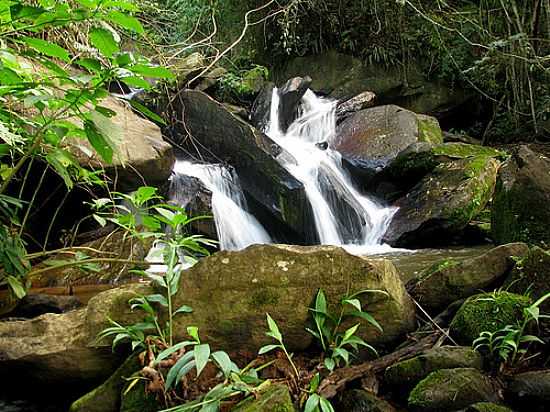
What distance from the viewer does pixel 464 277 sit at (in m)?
2.54

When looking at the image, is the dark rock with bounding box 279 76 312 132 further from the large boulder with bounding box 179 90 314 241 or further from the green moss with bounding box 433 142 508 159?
the green moss with bounding box 433 142 508 159

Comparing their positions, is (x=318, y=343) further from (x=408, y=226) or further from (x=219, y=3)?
(x=219, y=3)

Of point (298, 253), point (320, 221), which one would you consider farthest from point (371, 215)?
point (298, 253)

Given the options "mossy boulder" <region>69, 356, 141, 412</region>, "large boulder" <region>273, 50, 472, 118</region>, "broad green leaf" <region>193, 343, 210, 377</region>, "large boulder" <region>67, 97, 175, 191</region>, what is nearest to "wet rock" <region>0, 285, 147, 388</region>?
"mossy boulder" <region>69, 356, 141, 412</region>

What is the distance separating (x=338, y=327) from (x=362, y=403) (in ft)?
1.28

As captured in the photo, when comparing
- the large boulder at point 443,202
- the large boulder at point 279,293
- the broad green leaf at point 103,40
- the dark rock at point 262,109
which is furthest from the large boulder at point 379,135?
the broad green leaf at point 103,40

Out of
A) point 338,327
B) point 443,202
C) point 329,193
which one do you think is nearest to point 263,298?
point 338,327

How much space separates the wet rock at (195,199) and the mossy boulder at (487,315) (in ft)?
13.6

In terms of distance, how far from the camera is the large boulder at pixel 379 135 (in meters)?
8.07

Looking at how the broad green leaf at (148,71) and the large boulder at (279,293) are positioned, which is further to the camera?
the large boulder at (279,293)

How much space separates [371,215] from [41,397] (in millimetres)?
5728

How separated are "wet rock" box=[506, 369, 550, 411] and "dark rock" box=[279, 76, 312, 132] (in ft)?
27.3

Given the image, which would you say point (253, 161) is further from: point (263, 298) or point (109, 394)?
point (109, 394)

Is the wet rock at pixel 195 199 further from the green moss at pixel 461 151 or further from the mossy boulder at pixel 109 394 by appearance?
the mossy boulder at pixel 109 394
